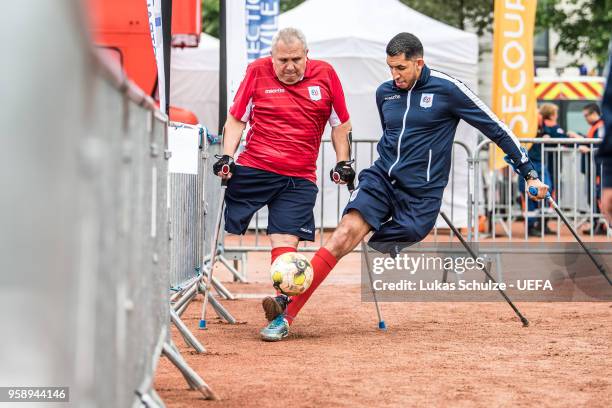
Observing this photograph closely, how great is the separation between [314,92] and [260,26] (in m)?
5.59

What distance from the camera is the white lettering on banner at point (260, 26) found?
1391cm

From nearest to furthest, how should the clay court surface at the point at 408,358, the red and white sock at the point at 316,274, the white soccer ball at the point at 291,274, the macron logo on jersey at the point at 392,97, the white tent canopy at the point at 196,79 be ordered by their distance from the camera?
the clay court surface at the point at 408,358 < the white soccer ball at the point at 291,274 < the red and white sock at the point at 316,274 < the macron logo on jersey at the point at 392,97 < the white tent canopy at the point at 196,79

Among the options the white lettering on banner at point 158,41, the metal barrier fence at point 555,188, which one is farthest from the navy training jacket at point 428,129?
the metal barrier fence at point 555,188

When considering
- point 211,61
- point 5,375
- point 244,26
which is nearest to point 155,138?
point 5,375

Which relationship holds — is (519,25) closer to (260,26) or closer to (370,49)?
(370,49)

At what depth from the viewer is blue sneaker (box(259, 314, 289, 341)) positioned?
806 centimetres

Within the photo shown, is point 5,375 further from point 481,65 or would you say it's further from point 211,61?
point 481,65

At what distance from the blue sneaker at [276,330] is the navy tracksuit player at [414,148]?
2.35 ft

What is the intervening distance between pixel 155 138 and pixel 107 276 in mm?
1725

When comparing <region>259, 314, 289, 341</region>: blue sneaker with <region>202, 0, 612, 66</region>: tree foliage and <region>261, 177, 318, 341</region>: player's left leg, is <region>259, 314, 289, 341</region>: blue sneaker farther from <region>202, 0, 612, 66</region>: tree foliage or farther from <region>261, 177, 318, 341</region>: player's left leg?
<region>202, 0, 612, 66</region>: tree foliage

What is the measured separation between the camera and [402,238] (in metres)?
8.69

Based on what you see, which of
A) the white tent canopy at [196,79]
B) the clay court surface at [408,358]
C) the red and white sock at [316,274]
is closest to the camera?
the clay court surface at [408,358]

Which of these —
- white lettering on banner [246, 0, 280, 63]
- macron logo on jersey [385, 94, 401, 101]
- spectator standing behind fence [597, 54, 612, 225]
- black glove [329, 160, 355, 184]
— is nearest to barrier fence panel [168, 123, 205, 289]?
black glove [329, 160, 355, 184]

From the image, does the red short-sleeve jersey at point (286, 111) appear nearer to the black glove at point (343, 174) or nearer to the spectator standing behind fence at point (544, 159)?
the black glove at point (343, 174)
